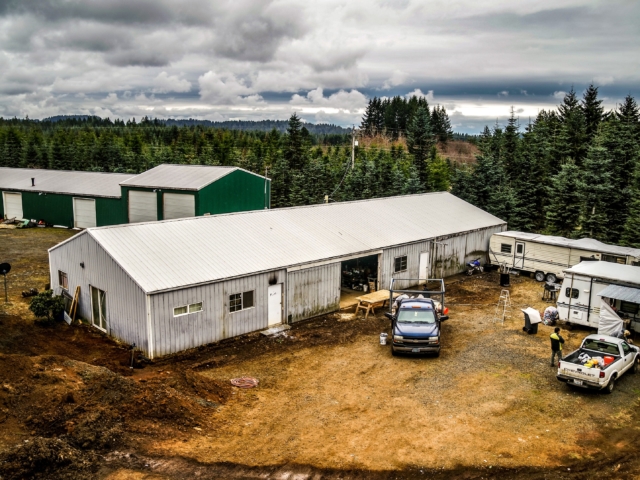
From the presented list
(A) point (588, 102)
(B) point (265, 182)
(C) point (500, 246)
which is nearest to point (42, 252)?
(B) point (265, 182)

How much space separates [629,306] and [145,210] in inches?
1349

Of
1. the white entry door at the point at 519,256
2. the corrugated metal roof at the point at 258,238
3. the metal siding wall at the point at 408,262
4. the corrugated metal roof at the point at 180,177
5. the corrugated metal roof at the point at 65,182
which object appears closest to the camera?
the corrugated metal roof at the point at 258,238

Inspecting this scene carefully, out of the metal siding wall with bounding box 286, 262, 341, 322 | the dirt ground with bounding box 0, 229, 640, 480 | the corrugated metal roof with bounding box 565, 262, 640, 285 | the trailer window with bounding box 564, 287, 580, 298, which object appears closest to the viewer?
the dirt ground with bounding box 0, 229, 640, 480

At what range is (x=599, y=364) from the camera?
57.6 feet

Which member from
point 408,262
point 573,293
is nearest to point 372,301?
point 408,262

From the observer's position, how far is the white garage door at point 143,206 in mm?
41688

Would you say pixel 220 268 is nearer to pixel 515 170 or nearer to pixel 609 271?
pixel 609 271

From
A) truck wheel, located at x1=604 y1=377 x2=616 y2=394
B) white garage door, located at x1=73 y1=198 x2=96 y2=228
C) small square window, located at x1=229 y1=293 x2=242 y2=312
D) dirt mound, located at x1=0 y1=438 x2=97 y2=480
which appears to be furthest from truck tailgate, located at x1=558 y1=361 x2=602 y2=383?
white garage door, located at x1=73 y1=198 x2=96 y2=228

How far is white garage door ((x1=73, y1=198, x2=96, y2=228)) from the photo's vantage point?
1882 inches

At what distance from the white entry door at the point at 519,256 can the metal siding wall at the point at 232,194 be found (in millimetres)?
21153

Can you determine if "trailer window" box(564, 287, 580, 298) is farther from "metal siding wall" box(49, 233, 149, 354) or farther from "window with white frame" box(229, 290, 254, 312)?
"metal siding wall" box(49, 233, 149, 354)

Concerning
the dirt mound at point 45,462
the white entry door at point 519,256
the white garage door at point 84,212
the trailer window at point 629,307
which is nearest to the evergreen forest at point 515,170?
the white entry door at point 519,256

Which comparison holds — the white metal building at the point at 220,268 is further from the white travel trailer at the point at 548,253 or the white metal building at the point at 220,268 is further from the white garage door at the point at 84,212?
the white garage door at the point at 84,212

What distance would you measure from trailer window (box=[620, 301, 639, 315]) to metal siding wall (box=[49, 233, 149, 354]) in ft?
67.8
